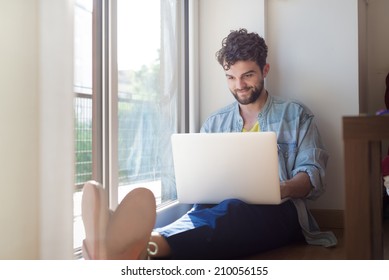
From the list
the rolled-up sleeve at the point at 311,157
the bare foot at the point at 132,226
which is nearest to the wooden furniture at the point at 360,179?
the bare foot at the point at 132,226

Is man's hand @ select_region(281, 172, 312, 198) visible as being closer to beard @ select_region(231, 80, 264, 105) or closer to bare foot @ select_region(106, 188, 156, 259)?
beard @ select_region(231, 80, 264, 105)

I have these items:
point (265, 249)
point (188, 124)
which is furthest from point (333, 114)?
point (265, 249)

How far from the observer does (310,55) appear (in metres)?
1.71

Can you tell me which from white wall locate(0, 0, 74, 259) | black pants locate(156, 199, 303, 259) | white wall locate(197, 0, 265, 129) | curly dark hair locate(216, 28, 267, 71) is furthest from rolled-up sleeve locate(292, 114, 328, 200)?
white wall locate(0, 0, 74, 259)

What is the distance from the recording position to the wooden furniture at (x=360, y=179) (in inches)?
23.2

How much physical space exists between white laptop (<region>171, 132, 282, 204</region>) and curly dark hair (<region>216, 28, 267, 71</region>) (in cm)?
49

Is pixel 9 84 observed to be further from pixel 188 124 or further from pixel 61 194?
pixel 188 124

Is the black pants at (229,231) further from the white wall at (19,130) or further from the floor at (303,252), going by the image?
the white wall at (19,130)

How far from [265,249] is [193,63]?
889 millimetres

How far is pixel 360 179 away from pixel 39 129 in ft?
2.16

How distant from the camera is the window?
115 cm

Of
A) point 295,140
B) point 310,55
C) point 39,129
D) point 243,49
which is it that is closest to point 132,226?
point 39,129

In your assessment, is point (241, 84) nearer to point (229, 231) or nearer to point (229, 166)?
point (229, 166)

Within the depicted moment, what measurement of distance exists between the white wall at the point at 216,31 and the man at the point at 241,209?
7.1 inches
